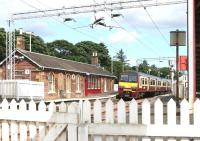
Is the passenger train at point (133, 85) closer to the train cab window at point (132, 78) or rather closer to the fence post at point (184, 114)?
the train cab window at point (132, 78)

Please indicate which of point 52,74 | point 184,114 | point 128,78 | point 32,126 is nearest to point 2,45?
point 52,74

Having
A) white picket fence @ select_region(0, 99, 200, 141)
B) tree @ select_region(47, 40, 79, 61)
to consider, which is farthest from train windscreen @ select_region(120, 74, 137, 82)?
tree @ select_region(47, 40, 79, 61)

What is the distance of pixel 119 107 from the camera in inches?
215

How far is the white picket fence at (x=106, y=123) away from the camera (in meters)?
5.20

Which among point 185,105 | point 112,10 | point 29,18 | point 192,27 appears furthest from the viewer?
point 29,18

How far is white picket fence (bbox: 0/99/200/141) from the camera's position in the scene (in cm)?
520

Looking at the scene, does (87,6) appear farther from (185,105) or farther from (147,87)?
(185,105)

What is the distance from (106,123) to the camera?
5457mm

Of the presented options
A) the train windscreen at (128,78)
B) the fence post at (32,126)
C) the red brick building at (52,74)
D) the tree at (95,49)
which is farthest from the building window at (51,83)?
the tree at (95,49)

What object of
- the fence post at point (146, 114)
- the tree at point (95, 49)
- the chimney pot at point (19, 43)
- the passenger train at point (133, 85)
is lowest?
the passenger train at point (133, 85)

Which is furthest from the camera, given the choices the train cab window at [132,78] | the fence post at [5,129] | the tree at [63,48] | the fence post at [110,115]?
the tree at [63,48]

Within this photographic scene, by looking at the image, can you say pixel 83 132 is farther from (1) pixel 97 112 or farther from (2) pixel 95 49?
(2) pixel 95 49

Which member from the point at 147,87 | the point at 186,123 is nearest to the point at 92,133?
the point at 186,123

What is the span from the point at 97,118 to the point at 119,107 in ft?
1.07
